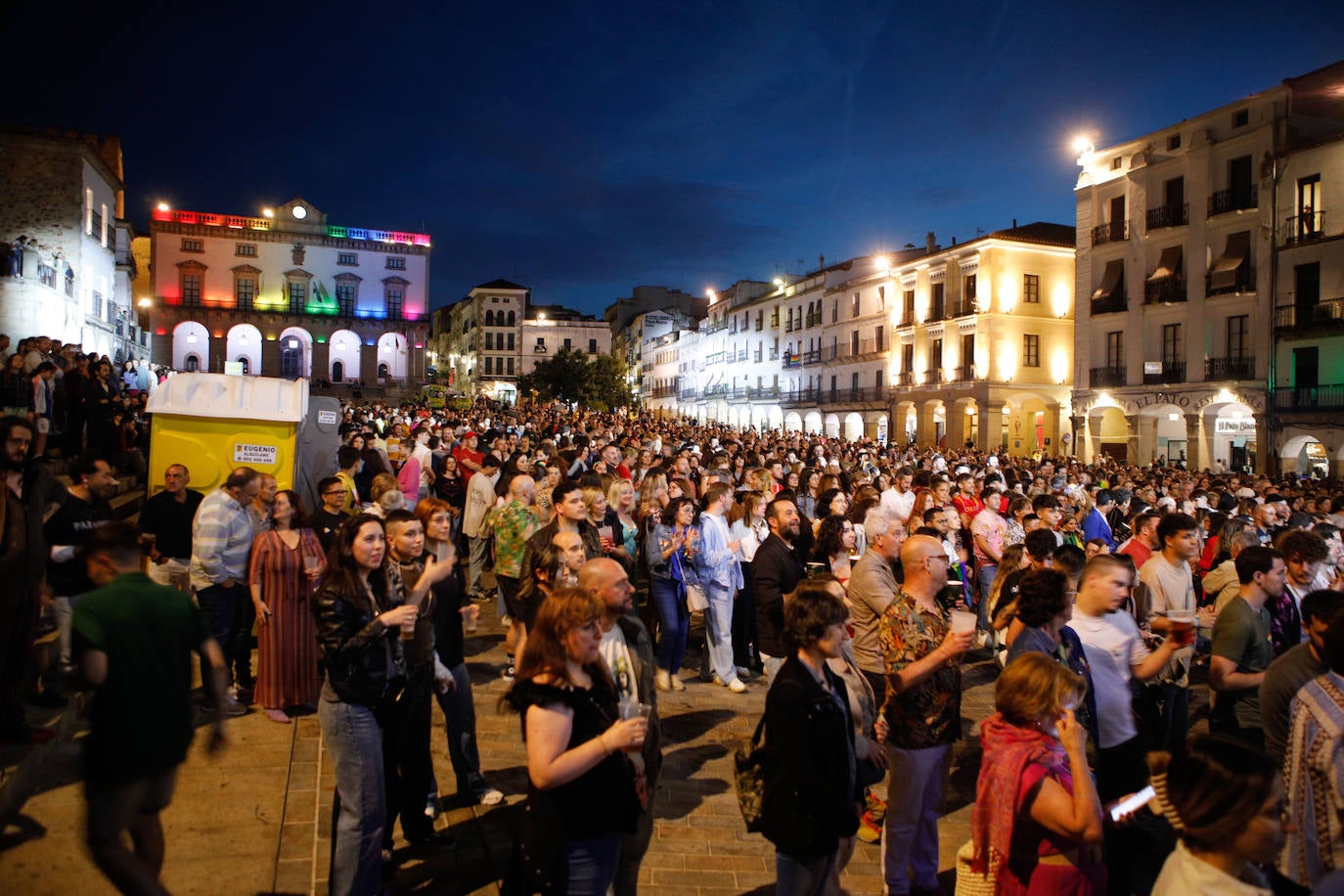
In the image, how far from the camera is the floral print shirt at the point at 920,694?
3855 mm

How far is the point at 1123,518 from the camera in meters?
11.0

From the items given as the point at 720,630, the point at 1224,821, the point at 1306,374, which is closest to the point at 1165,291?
the point at 1306,374

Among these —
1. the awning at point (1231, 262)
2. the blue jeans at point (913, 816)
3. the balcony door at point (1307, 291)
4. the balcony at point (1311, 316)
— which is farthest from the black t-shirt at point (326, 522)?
the awning at point (1231, 262)

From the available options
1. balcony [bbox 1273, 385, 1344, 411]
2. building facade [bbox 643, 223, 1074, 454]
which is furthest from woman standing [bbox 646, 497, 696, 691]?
building facade [bbox 643, 223, 1074, 454]

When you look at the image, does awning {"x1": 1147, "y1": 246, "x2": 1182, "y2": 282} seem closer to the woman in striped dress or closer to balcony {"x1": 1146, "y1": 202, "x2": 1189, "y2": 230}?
balcony {"x1": 1146, "y1": 202, "x2": 1189, "y2": 230}

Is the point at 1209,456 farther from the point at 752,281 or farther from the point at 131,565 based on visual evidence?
the point at 752,281

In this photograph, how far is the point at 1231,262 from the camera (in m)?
27.1

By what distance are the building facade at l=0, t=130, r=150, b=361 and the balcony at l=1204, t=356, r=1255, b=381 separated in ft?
117

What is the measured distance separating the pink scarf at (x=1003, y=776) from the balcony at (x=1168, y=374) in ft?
99.6

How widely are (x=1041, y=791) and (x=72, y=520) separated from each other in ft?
17.9

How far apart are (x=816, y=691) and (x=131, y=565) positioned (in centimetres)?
262

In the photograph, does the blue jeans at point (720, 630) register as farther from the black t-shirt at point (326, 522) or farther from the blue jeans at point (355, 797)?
the blue jeans at point (355, 797)

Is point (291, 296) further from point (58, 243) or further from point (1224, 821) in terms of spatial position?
point (1224, 821)

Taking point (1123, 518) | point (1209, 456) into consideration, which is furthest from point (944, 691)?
point (1209, 456)
